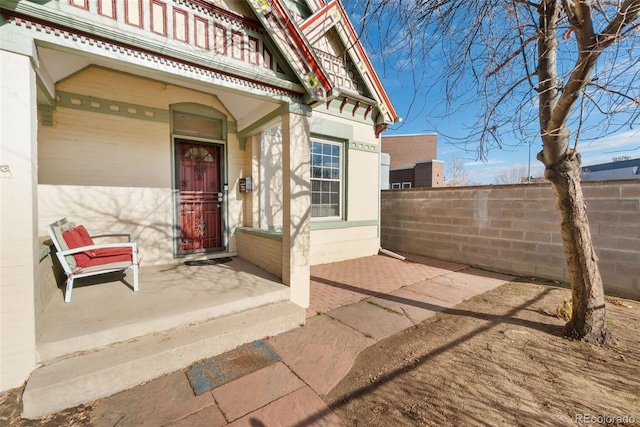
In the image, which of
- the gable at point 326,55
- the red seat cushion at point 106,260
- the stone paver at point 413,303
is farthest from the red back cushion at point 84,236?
the stone paver at point 413,303

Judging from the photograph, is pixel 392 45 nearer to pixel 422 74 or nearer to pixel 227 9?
pixel 422 74

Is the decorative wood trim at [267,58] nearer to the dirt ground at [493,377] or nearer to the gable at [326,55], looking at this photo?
the gable at [326,55]

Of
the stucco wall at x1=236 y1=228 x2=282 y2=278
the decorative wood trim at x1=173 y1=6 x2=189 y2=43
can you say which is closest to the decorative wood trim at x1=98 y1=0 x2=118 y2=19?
the decorative wood trim at x1=173 y1=6 x2=189 y2=43

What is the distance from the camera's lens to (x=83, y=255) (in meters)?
3.07

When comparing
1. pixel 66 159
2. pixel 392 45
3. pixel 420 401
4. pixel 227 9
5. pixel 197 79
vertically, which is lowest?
pixel 420 401

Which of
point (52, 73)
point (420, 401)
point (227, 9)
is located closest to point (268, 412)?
point (420, 401)

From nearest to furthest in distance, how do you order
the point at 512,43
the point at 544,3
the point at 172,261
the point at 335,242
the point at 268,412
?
the point at 268,412, the point at 544,3, the point at 512,43, the point at 172,261, the point at 335,242

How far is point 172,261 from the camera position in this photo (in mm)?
4699

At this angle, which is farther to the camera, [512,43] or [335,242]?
[335,242]

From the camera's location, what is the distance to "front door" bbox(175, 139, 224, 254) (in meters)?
4.86

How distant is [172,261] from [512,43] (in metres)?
6.11

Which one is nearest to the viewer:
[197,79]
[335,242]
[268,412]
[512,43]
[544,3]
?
[268,412]

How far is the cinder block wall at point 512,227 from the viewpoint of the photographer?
4398 millimetres

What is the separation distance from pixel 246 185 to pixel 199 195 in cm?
92
